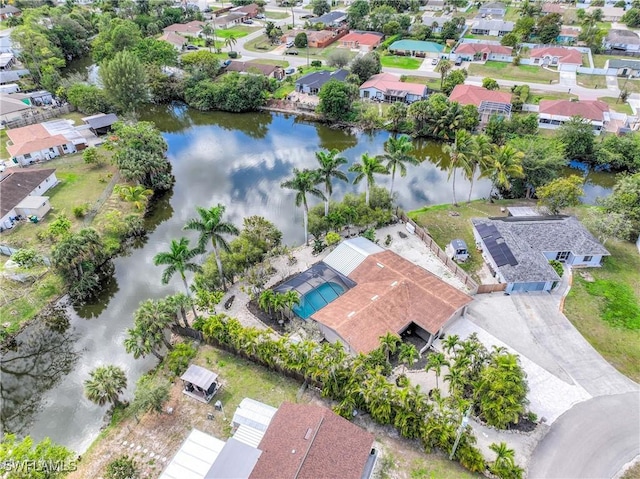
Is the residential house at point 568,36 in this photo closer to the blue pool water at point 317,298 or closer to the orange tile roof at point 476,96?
the orange tile roof at point 476,96

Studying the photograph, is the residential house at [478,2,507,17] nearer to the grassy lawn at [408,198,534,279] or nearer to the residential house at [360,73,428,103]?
the residential house at [360,73,428,103]

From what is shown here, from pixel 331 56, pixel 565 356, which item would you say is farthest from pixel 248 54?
pixel 565 356

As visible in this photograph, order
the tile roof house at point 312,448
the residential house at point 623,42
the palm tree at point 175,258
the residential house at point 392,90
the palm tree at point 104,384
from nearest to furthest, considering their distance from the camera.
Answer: the tile roof house at point 312,448 → the palm tree at point 104,384 → the palm tree at point 175,258 → the residential house at point 392,90 → the residential house at point 623,42

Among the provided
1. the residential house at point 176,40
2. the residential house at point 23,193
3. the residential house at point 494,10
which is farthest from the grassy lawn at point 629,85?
the residential house at point 23,193

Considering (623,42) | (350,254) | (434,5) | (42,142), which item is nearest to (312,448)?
(350,254)

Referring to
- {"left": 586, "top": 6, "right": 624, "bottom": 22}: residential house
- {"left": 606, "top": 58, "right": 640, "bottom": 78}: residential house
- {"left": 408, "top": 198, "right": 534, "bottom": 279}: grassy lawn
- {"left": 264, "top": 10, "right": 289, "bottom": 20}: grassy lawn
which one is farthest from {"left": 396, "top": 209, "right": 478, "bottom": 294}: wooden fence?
{"left": 586, "top": 6, "right": 624, "bottom": 22}: residential house
